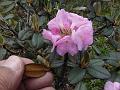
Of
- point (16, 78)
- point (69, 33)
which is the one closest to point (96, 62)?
point (69, 33)

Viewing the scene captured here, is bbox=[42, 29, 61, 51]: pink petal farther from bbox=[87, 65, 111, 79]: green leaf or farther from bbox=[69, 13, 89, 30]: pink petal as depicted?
bbox=[87, 65, 111, 79]: green leaf

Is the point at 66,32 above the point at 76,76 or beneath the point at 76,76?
above

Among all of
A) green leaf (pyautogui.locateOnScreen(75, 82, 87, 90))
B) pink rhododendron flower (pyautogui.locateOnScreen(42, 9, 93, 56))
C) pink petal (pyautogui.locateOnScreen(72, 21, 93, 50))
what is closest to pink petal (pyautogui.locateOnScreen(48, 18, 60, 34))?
pink rhododendron flower (pyautogui.locateOnScreen(42, 9, 93, 56))

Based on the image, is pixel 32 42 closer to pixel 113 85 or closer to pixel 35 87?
pixel 35 87

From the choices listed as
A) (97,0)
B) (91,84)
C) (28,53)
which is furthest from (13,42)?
(91,84)

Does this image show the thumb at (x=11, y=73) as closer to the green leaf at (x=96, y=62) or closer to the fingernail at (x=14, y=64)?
the fingernail at (x=14, y=64)

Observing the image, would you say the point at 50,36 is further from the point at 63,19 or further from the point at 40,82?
the point at 40,82

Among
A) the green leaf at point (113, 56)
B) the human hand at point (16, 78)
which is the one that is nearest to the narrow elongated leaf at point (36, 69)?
the human hand at point (16, 78)
